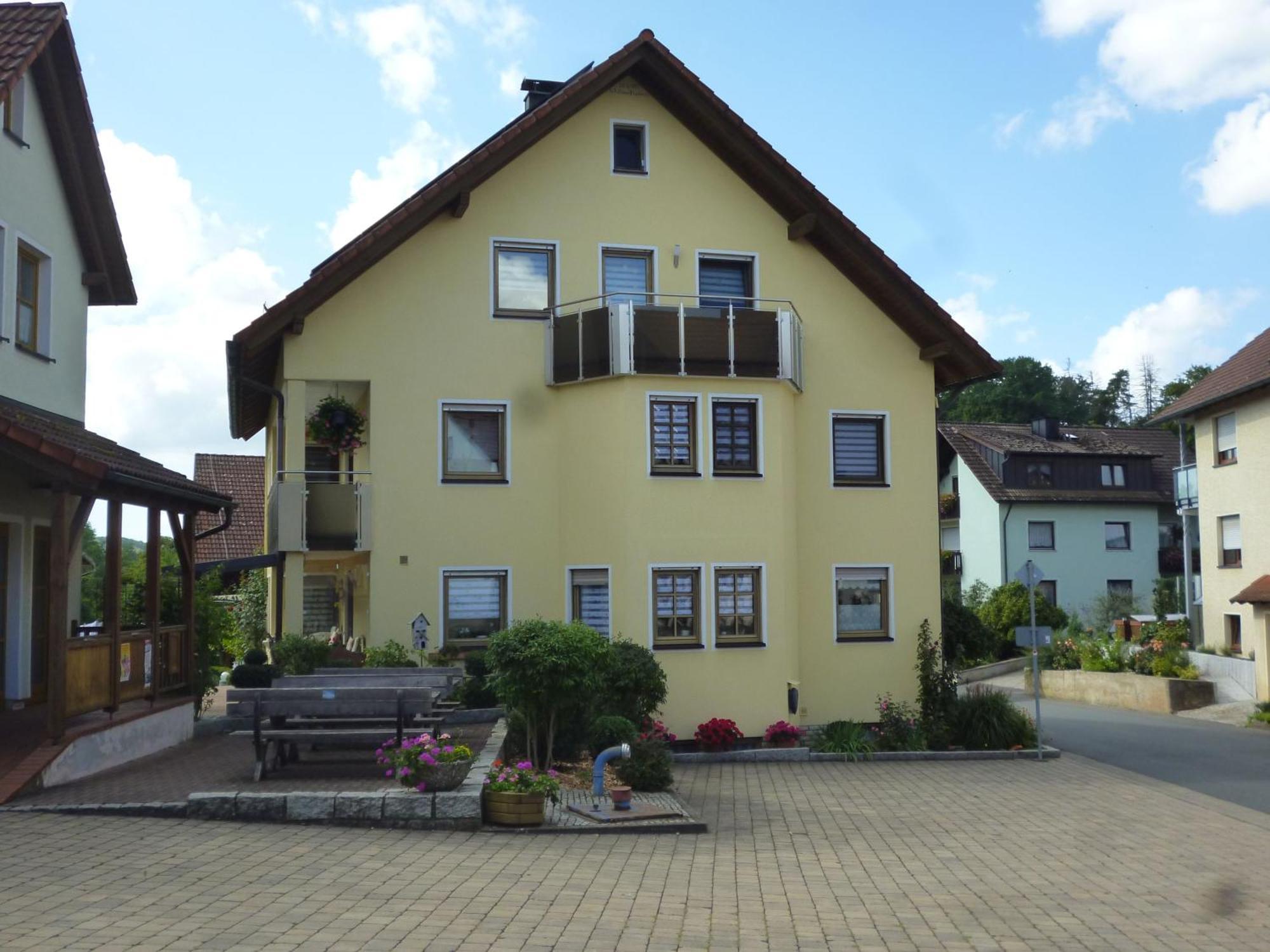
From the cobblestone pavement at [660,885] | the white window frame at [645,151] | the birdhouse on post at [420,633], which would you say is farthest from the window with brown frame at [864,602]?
the cobblestone pavement at [660,885]

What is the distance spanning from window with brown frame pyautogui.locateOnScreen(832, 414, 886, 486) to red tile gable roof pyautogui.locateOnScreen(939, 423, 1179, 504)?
27113 millimetres

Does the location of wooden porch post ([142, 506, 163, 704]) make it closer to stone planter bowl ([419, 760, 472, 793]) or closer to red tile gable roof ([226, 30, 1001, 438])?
red tile gable roof ([226, 30, 1001, 438])

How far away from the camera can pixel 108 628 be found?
14672mm

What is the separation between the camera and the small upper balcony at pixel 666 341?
2023 cm

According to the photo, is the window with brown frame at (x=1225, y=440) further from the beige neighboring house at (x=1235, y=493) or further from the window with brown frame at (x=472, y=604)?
the window with brown frame at (x=472, y=604)

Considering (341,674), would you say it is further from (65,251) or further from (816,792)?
(65,251)

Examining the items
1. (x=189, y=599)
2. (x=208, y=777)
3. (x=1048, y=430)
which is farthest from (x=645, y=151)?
(x=1048, y=430)

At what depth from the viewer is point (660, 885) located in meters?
9.66

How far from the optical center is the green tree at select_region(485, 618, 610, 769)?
14312 mm

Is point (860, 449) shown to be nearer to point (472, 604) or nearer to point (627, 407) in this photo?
point (627, 407)

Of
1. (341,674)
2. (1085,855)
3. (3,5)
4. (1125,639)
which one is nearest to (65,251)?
(3,5)

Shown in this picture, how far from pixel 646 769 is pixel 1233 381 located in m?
24.2

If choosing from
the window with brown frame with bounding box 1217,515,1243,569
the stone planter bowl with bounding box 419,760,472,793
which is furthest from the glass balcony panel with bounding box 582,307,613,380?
the window with brown frame with bounding box 1217,515,1243,569

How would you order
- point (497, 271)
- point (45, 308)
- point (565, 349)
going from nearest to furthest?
point (45, 308) < point (565, 349) < point (497, 271)
